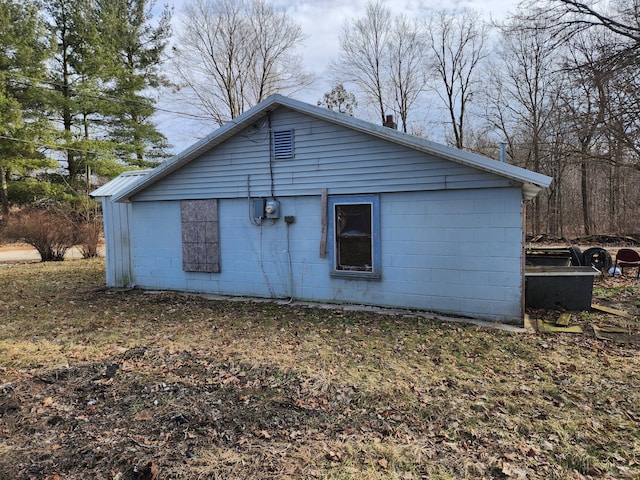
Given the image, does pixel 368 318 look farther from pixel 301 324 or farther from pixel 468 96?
pixel 468 96

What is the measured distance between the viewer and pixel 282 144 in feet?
24.9

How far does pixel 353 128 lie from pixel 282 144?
150cm

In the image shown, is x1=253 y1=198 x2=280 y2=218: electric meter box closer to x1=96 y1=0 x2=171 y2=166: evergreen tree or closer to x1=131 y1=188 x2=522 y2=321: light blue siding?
x1=131 y1=188 x2=522 y2=321: light blue siding

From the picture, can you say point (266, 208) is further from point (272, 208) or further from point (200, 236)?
point (200, 236)

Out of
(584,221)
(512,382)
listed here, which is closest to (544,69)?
(584,221)

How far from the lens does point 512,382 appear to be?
397 centimetres

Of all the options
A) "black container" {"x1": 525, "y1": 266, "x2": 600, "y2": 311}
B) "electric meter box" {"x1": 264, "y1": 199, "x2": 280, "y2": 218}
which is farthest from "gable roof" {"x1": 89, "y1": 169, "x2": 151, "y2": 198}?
"black container" {"x1": 525, "y1": 266, "x2": 600, "y2": 311}

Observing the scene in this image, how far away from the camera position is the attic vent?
7.54 metres

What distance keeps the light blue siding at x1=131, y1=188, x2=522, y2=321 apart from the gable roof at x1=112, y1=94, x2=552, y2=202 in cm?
40

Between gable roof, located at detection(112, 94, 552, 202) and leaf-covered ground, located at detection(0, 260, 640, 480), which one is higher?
gable roof, located at detection(112, 94, 552, 202)

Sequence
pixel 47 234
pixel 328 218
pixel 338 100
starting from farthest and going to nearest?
pixel 338 100
pixel 47 234
pixel 328 218

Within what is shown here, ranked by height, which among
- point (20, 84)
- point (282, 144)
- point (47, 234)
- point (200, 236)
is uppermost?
point (20, 84)

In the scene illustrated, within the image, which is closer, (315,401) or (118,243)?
(315,401)

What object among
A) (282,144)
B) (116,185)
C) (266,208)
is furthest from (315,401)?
(116,185)
